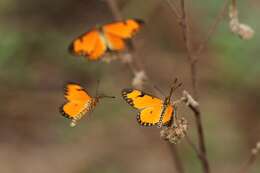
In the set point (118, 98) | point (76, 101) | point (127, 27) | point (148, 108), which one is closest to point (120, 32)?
point (127, 27)

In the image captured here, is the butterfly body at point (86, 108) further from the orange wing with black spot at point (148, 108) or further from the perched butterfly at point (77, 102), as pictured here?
the orange wing with black spot at point (148, 108)

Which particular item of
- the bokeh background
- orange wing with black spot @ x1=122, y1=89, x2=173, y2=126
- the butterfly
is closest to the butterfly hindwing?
orange wing with black spot @ x1=122, y1=89, x2=173, y2=126

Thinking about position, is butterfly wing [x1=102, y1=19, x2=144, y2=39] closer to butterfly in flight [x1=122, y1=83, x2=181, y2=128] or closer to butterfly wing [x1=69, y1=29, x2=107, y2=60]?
butterfly wing [x1=69, y1=29, x2=107, y2=60]

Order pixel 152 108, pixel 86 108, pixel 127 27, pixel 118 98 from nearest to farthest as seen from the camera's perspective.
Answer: pixel 152 108 → pixel 86 108 → pixel 127 27 → pixel 118 98

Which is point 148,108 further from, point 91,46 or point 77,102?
point 91,46

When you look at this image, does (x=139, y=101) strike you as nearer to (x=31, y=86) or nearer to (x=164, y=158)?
(x=164, y=158)

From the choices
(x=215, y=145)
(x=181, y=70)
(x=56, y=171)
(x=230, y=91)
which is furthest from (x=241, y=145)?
(x=56, y=171)

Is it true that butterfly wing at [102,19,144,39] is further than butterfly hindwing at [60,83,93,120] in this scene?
Yes
